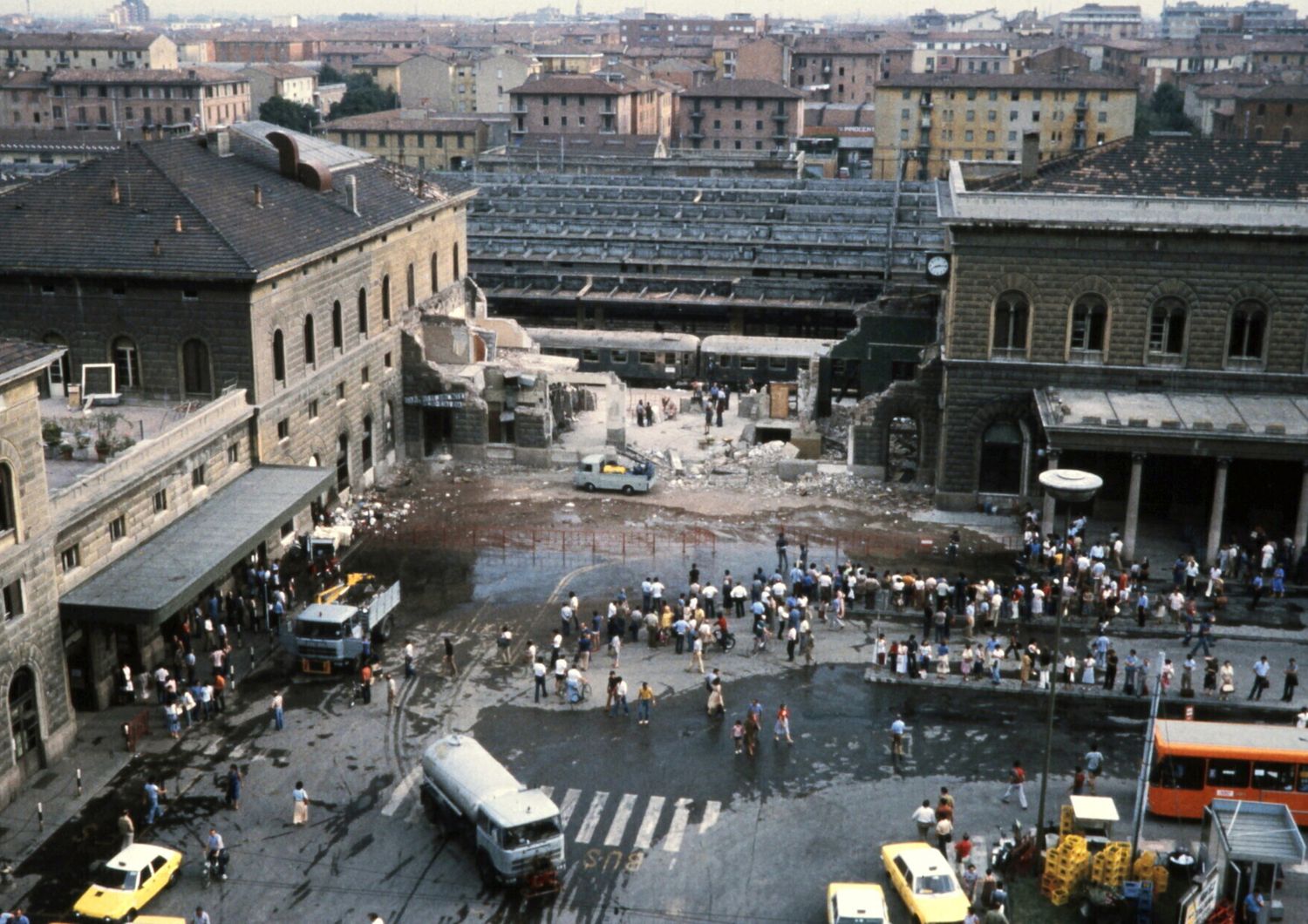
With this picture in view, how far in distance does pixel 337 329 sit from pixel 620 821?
1213 inches

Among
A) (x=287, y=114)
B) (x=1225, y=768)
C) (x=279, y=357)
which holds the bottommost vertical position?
(x=1225, y=768)

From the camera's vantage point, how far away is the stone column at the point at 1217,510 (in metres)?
51.3

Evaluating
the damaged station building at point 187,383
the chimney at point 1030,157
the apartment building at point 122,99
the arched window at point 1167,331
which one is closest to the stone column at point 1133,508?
the arched window at point 1167,331

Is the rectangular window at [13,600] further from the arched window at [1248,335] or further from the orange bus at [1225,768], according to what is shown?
the arched window at [1248,335]

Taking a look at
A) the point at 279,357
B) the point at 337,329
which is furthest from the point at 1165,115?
the point at 279,357

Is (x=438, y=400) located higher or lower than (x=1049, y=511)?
higher

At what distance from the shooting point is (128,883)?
30906 mm

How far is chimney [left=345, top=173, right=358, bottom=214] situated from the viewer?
202 ft

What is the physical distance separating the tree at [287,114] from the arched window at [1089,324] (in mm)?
139239

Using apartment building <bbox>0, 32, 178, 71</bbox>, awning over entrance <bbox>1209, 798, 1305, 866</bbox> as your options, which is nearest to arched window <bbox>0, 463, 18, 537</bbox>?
awning over entrance <bbox>1209, 798, 1305, 866</bbox>

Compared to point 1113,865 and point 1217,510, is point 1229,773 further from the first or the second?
point 1217,510

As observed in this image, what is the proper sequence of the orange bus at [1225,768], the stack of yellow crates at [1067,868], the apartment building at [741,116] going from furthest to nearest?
the apartment building at [741,116] < the orange bus at [1225,768] < the stack of yellow crates at [1067,868]

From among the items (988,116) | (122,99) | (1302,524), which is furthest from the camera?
(122,99)

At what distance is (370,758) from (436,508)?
2198cm
